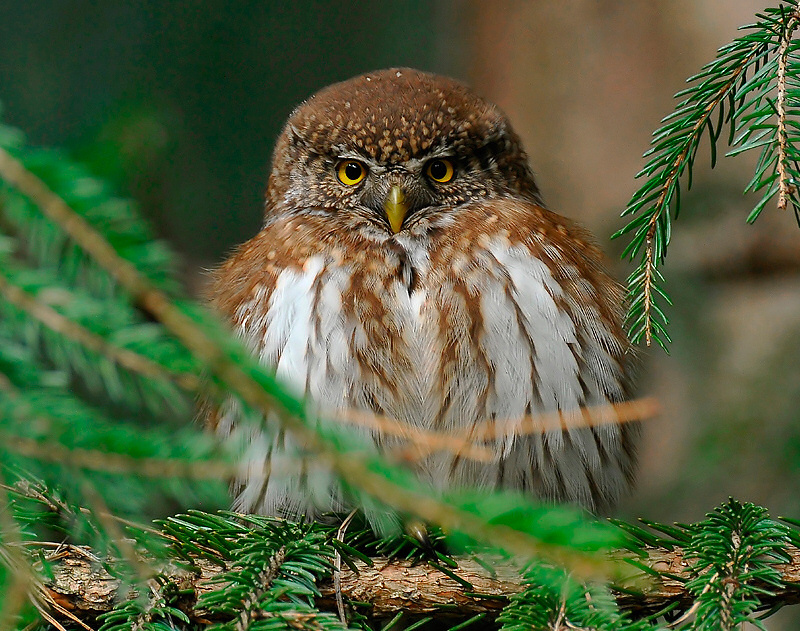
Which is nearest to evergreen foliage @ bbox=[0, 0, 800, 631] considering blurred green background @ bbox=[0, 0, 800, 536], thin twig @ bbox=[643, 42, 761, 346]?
thin twig @ bbox=[643, 42, 761, 346]

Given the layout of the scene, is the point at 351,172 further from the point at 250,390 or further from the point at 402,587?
the point at 250,390

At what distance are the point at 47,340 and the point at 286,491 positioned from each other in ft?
4.12

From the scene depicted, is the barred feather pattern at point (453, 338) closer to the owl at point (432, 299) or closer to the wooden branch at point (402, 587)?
the owl at point (432, 299)

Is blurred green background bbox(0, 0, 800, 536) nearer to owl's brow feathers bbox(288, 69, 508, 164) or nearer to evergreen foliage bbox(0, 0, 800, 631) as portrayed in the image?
owl's brow feathers bbox(288, 69, 508, 164)

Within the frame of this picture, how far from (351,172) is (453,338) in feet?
2.27

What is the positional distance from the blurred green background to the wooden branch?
2224 millimetres

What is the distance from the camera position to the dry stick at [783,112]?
1204 millimetres

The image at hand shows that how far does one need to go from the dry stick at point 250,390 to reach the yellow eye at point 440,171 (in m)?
1.57

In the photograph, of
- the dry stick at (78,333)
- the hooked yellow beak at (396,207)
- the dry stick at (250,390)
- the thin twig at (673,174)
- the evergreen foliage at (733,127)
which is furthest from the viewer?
the hooked yellow beak at (396,207)

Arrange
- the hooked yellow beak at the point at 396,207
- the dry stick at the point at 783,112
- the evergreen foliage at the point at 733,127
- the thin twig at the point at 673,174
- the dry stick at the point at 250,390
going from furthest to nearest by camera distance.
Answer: the hooked yellow beak at the point at 396,207
the thin twig at the point at 673,174
the evergreen foliage at the point at 733,127
the dry stick at the point at 783,112
the dry stick at the point at 250,390

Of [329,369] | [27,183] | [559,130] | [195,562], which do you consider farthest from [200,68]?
[27,183]

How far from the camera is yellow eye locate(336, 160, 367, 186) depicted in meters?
2.28

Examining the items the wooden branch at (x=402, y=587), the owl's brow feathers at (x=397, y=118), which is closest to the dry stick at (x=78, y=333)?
the wooden branch at (x=402, y=587)

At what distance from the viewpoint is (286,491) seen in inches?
79.2
